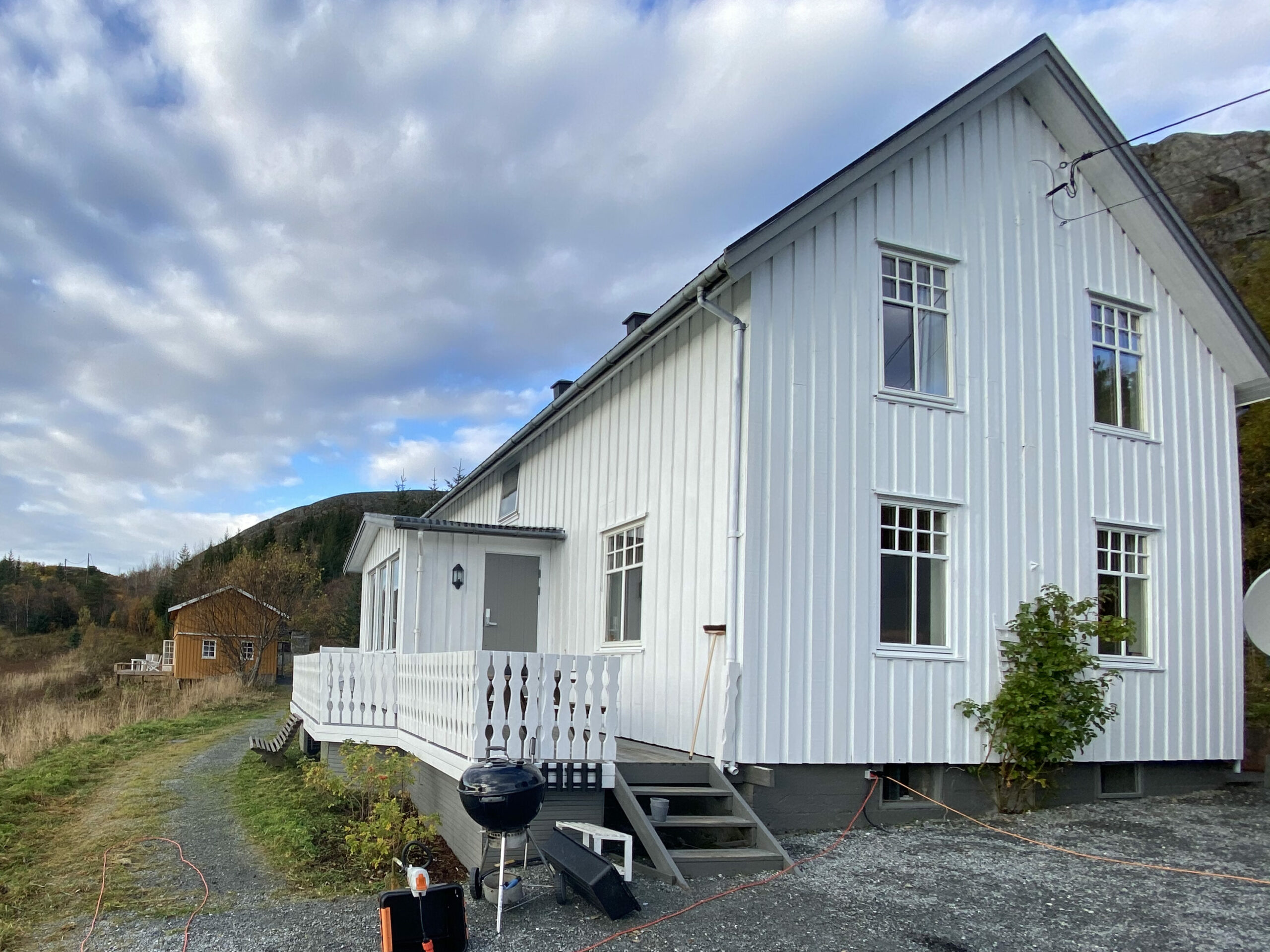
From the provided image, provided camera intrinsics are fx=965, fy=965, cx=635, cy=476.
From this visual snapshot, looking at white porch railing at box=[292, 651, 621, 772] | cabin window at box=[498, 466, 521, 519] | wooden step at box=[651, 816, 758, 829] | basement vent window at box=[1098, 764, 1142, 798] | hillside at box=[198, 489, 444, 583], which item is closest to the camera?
white porch railing at box=[292, 651, 621, 772]

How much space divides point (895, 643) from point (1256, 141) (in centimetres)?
3298

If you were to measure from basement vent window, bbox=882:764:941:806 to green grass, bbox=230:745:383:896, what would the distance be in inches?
178

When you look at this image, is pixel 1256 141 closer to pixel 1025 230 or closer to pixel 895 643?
pixel 1025 230

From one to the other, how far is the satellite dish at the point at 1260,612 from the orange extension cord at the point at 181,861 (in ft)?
28.8

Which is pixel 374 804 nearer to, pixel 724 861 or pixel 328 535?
pixel 724 861

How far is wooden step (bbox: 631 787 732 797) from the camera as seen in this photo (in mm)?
7594

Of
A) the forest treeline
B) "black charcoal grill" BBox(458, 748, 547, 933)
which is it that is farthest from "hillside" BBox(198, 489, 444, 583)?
"black charcoal grill" BBox(458, 748, 547, 933)

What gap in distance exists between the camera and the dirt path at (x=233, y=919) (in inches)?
220

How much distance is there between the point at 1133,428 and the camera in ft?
34.7

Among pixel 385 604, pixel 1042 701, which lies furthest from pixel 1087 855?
pixel 385 604

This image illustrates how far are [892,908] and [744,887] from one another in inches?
38.7

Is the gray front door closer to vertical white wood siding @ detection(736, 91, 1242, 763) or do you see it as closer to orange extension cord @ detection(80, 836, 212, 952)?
vertical white wood siding @ detection(736, 91, 1242, 763)

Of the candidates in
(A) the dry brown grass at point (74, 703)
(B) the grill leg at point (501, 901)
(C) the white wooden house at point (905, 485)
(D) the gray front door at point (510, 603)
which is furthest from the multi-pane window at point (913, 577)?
(A) the dry brown grass at point (74, 703)

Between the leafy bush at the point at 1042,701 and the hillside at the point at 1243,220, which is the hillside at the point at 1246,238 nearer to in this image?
the hillside at the point at 1243,220
